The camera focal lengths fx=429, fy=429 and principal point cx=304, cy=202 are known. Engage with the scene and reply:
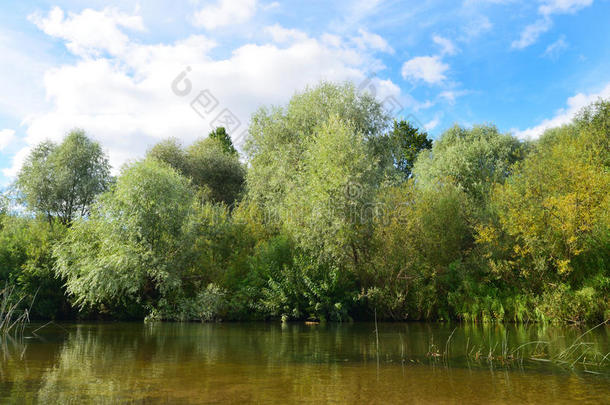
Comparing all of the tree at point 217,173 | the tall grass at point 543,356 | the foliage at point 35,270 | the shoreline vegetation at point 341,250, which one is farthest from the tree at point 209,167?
the tall grass at point 543,356

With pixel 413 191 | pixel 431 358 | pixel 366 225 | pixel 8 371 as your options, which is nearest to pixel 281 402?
pixel 431 358

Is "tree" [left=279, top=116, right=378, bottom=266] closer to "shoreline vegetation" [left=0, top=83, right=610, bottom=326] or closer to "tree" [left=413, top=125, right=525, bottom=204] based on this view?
"shoreline vegetation" [left=0, top=83, right=610, bottom=326]

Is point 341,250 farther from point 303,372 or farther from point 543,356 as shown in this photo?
point 303,372

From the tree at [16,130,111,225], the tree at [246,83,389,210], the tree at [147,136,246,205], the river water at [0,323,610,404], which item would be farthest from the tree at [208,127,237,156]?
the river water at [0,323,610,404]

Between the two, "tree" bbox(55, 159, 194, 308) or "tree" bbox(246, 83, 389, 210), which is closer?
"tree" bbox(55, 159, 194, 308)

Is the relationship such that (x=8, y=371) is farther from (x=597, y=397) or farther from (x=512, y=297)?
(x=512, y=297)

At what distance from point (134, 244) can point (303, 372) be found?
1875 cm

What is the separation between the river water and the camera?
6949 millimetres

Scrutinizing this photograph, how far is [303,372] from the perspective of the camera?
9.12 m

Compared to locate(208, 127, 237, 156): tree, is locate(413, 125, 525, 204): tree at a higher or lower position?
lower

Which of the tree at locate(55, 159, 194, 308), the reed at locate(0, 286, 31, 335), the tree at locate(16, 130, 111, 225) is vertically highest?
the tree at locate(16, 130, 111, 225)

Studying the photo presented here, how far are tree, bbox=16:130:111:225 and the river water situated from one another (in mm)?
30965

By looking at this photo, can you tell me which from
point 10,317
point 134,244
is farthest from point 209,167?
point 10,317

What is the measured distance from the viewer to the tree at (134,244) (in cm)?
2447
